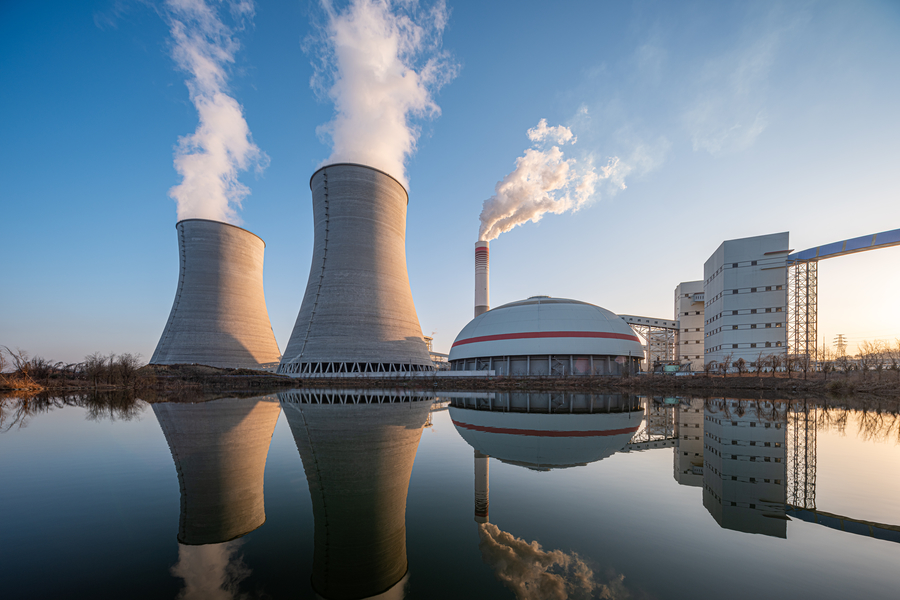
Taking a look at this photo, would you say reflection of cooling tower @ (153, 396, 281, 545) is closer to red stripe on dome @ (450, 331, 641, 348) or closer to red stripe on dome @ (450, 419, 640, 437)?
red stripe on dome @ (450, 419, 640, 437)

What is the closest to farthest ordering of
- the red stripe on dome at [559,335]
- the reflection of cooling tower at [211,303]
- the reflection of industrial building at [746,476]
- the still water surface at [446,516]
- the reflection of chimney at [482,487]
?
1. the still water surface at [446,516]
2. the reflection of industrial building at [746,476]
3. the reflection of chimney at [482,487]
4. the red stripe on dome at [559,335]
5. the reflection of cooling tower at [211,303]

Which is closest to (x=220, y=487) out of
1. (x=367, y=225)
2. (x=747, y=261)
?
(x=367, y=225)

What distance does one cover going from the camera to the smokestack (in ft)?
180

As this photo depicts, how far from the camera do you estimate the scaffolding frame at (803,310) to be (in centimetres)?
3647

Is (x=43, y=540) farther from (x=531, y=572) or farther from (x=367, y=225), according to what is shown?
(x=367, y=225)

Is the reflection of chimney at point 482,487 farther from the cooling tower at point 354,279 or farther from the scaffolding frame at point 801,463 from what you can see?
the cooling tower at point 354,279

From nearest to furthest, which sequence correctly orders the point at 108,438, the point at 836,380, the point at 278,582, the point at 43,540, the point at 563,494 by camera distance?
1. the point at 278,582
2. the point at 43,540
3. the point at 563,494
4. the point at 108,438
5. the point at 836,380

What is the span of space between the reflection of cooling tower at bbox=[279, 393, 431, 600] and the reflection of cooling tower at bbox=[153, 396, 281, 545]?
801mm

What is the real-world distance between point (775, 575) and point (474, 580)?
8.46 ft

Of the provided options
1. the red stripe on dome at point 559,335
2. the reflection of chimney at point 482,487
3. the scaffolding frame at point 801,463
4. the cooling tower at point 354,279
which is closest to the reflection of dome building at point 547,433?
the reflection of chimney at point 482,487

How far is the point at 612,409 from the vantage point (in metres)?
16.7

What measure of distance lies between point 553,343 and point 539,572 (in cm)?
3350

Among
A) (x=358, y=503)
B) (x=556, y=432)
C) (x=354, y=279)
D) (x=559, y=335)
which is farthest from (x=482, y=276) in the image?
(x=358, y=503)

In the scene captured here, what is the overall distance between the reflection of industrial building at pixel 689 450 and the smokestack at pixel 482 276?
41.0 metres
